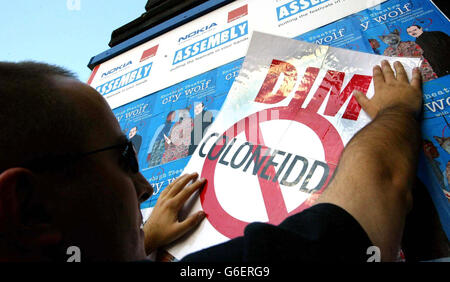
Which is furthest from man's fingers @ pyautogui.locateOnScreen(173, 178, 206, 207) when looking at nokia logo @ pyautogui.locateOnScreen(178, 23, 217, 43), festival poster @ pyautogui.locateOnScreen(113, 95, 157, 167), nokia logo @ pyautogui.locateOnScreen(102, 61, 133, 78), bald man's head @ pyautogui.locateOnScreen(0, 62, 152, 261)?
nokia logo @ pyautogui.locateOnScreen(102, 61, 133, 78)

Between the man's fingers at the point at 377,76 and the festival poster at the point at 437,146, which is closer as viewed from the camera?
the festival poster at the point at 437,146

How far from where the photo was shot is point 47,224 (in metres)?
0.39

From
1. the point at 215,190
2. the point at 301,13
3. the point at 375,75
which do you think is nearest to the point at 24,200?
the point at 215,190

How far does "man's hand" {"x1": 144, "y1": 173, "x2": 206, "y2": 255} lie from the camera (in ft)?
1.94

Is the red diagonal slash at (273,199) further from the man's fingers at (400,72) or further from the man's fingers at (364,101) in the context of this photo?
the man's fingers at (400,72)

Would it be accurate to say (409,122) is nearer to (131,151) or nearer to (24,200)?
(131,151)

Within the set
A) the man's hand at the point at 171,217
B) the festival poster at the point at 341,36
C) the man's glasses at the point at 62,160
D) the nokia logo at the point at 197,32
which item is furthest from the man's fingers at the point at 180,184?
the nokia logo at the point at 197,32

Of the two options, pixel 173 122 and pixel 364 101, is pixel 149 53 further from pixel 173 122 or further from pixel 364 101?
pixel 364 101

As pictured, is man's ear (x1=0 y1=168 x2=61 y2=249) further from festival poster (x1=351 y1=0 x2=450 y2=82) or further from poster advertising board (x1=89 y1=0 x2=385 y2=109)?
festival poster (x1=351 y1=0 x2=450 y2=82)

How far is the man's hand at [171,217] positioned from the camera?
0.59m

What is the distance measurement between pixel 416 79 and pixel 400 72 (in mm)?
36

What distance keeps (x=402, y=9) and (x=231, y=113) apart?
0.54 m

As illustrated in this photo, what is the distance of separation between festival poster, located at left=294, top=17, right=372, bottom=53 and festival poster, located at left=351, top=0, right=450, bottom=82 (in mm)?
18

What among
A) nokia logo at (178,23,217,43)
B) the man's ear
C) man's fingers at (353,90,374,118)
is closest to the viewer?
the man's ear
